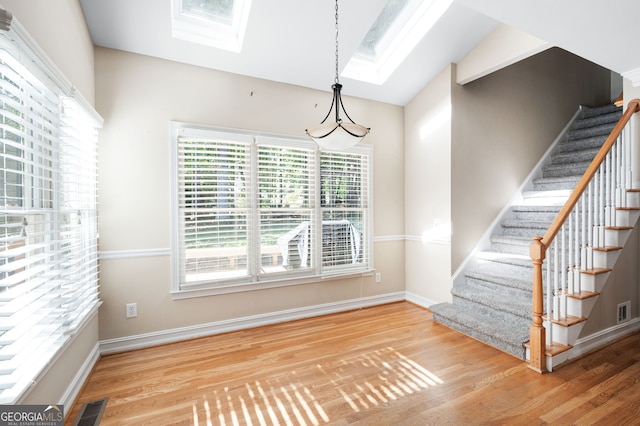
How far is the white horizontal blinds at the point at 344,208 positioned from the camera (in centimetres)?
387

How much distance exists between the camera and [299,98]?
3695 millimetres

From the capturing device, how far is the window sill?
10.3 ft

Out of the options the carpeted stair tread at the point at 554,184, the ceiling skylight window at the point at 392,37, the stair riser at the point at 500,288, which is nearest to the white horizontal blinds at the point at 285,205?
the ceiling skylight window at the point at 392,37

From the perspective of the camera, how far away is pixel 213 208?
321 cm

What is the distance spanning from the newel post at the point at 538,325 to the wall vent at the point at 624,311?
1.20 metres

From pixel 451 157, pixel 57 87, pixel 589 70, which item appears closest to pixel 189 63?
pixel 57 87

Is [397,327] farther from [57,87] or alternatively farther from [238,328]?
[57,87]

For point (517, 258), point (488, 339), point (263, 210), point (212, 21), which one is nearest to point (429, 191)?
point (517, 258)

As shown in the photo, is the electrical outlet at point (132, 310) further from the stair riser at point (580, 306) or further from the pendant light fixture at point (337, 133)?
the stair riser at point (580, 306)

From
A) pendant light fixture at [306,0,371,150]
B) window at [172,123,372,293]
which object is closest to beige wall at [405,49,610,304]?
window at [172,123,372,293]

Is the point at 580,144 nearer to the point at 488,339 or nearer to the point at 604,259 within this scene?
the point at 604,259

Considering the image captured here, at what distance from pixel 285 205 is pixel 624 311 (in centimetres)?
361

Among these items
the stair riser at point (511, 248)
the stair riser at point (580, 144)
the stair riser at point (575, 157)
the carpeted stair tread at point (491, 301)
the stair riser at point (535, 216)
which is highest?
the stair riser at point (580, 144)

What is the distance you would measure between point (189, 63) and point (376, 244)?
3.09 metres
